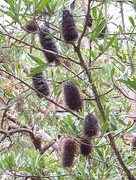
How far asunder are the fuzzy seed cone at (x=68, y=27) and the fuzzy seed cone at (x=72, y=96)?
0.23m

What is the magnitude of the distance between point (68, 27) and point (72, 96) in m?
0.32

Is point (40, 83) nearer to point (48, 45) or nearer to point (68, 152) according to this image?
point (48, 45)

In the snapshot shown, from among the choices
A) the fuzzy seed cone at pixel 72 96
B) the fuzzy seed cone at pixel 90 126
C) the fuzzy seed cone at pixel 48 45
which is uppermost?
the fuzzy seed cone at pixel 48 45

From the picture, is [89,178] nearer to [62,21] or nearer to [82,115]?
[82,115]

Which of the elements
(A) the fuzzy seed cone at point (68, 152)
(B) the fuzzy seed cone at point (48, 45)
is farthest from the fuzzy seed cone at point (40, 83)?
(A) the fuzzy seed cone at point (68, 152)

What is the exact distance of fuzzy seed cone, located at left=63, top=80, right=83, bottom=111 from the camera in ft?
3.35

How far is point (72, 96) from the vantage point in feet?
3.35

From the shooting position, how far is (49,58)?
1.06 m

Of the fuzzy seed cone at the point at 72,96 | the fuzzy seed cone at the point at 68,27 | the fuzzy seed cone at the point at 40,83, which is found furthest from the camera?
the fuzzy seed cone at the point at 40,83

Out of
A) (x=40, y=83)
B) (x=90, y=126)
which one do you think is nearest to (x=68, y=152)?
(x=90, y=126)

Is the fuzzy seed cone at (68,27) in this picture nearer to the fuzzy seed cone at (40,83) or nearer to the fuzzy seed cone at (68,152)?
the fuzzy seed cone at (40,83)

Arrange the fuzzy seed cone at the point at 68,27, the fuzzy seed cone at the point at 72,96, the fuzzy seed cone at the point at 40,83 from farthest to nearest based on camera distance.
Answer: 1. the fuzzy seed cone at the point at 40,83
2. the fuzzy seed cone at the point at 72,96
3. the fuzzy seed cone at the point at 68,27

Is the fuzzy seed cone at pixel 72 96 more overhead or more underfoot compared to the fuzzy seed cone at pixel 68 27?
more underfoot

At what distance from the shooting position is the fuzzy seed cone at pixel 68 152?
3.60 feet
